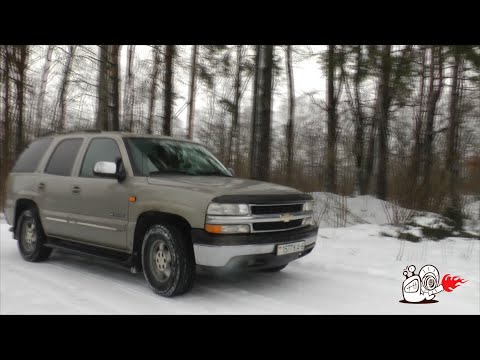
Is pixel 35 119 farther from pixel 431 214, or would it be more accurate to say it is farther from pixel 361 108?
pixel 431 214

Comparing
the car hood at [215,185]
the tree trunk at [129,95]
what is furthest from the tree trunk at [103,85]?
the car hood at [215,185]

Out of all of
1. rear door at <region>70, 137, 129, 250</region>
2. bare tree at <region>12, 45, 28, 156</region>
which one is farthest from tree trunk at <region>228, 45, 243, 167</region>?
bare tree at <region>12, 45, 28, 156</region>

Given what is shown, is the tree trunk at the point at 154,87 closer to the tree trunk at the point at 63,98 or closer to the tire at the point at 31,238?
the tree trunk at the point at 63,98

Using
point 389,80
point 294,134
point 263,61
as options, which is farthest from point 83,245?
point 294,134

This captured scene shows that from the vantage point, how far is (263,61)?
9.23m

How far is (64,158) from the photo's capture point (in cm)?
642

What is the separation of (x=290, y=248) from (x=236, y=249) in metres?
0.75

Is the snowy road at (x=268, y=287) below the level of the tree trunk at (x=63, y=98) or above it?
below

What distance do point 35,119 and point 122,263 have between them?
1285 cm

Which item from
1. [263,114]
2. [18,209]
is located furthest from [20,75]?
[263,114]

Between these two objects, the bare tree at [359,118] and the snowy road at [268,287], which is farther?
the bare tree at [359,118]

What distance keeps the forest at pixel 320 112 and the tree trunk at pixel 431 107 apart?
0.09 ft

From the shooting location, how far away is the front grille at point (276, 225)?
4.70 meters

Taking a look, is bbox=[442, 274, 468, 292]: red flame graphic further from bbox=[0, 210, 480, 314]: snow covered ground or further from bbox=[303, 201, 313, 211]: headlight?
bbox=[303, 201, 313, 211]: headlight
